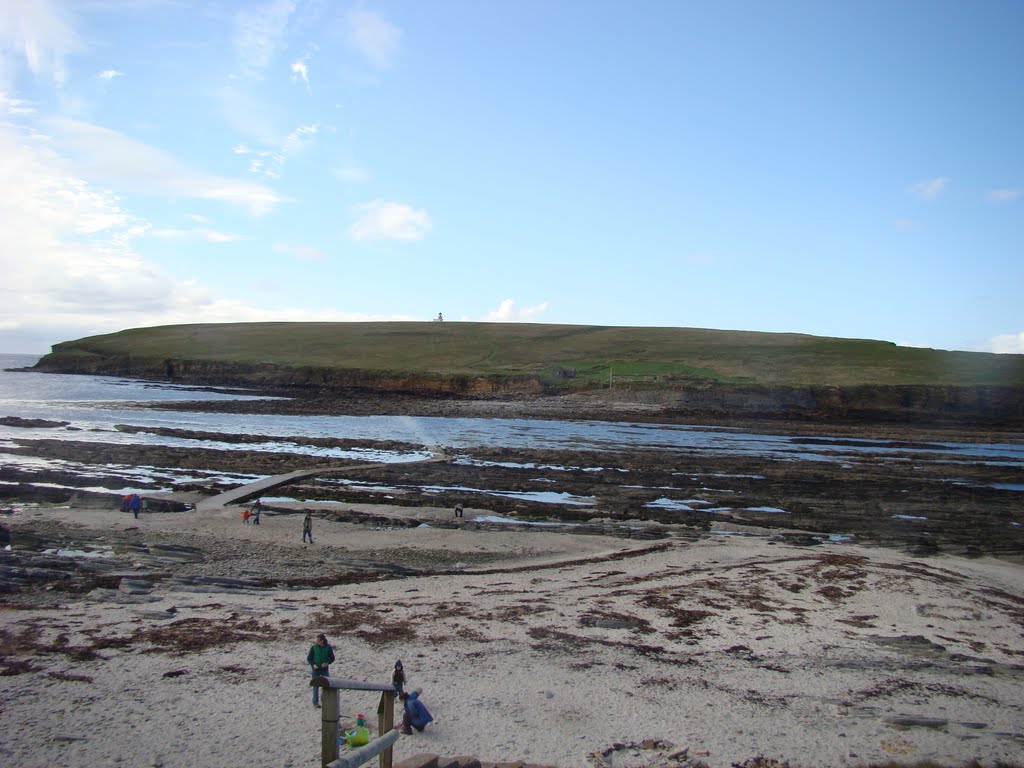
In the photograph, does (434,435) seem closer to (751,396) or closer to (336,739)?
(751,396)

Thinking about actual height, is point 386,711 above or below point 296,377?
below

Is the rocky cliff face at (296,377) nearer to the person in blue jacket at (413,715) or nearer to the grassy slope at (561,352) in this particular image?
the grassy slope at (561,352)

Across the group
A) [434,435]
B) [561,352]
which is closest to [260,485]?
[434,435]

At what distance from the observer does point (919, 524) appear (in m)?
31.5

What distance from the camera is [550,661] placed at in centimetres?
1459

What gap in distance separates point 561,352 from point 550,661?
114888 mm

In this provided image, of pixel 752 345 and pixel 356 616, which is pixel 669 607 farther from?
pixel 752 345

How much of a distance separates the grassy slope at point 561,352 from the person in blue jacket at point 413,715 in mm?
94003

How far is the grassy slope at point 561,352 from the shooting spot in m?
106

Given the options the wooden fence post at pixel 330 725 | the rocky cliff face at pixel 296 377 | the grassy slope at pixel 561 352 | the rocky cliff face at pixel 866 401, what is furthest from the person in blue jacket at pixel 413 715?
the grassy slope at pixel 561 352

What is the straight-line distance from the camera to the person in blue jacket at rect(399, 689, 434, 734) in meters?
→ 11.3

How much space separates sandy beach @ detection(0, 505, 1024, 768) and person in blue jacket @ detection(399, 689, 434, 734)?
23cm

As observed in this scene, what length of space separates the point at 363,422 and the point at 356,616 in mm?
57577

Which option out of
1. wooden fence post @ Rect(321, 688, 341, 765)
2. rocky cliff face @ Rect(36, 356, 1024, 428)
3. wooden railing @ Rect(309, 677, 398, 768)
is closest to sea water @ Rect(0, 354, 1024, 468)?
Answer: rocky cliff face @ Rect(36, 356, 1024, 428)
